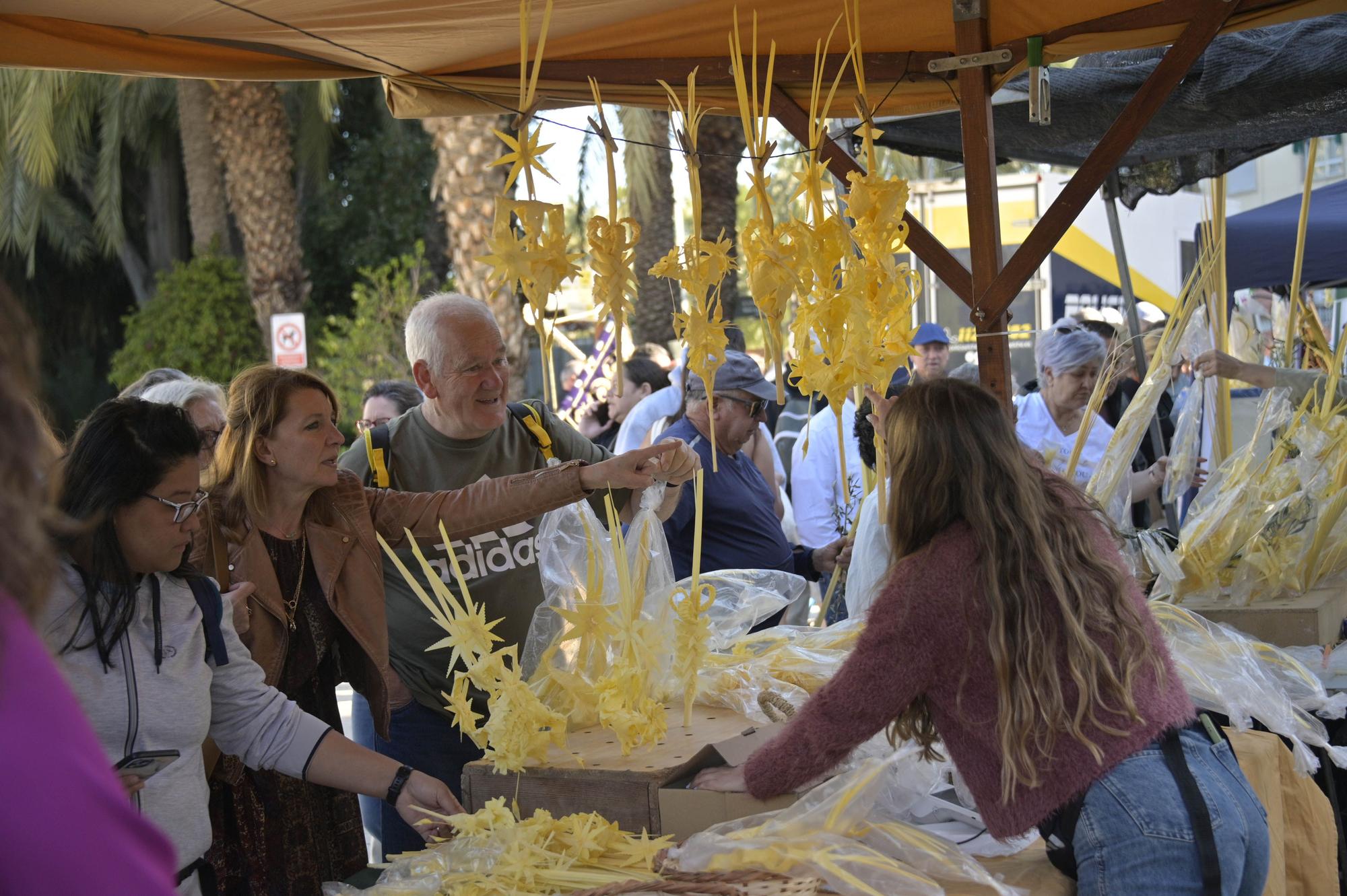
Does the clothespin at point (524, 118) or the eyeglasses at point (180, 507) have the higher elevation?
the clothespin at point (524, 118)

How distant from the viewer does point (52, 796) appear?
649 mm

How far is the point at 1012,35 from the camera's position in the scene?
9.48 feet

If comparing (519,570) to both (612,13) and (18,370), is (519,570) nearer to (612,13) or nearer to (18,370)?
(612,13)

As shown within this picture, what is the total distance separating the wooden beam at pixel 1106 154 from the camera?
8.75 feet

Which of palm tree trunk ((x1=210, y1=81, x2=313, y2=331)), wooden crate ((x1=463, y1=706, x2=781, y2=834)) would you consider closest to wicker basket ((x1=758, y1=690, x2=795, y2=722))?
wooden crate ((x1=463, y1=706, x2=781, y2=834))

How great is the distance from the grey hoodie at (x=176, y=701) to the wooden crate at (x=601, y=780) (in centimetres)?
33

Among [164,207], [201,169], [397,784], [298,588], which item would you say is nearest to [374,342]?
[201,169]

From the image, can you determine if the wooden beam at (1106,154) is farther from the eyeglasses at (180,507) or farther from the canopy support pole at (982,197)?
the eyeglasses at (180,507)

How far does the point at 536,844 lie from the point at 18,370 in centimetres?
129

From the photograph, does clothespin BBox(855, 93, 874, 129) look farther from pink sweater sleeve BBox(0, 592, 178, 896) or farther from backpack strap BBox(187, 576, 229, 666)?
pink sweater sleeve BBox(0, 592, 178, 896)

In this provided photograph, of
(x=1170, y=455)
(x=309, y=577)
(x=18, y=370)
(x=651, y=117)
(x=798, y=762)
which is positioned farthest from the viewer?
(x=651, y=117)

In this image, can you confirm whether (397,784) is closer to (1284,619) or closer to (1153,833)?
(1153,833)

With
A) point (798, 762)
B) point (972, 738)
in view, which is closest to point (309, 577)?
point (798, 762)

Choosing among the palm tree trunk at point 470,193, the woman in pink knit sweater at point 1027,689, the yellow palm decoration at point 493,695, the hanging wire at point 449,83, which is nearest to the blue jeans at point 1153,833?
the woman in pink knit sweater at point 1027,689
